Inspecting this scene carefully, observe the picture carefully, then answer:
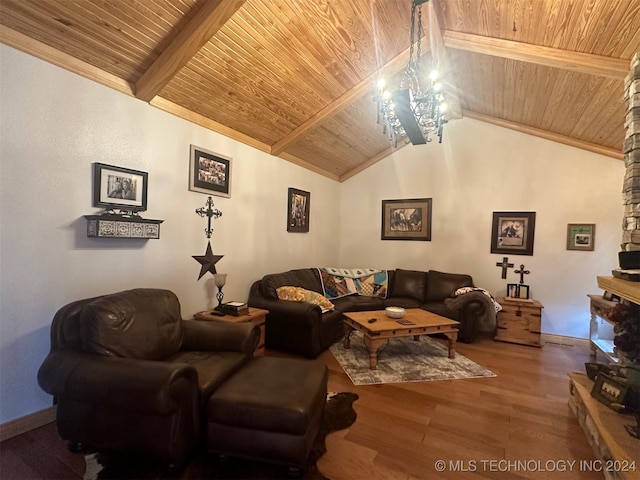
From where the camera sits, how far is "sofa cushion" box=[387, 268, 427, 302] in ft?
16.3

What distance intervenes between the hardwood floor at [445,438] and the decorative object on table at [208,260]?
1.66m

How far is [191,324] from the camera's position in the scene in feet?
8.15

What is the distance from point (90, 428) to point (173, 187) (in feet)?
6.72

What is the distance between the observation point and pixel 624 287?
1902mm

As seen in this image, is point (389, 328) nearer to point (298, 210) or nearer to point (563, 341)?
point (298, 210)

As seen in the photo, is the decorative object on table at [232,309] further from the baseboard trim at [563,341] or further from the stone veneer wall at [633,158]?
the baseboard trim at [563,341]

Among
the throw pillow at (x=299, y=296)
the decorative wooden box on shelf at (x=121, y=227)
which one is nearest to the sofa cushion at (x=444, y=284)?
the throw pillow at (x=299, y=296)

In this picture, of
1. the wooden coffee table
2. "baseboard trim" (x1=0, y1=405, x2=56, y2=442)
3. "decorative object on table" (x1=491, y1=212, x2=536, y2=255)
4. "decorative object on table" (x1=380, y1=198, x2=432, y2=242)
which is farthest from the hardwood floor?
"decorative object on table" (x1=380, y1=198, x2=432, y2=242)

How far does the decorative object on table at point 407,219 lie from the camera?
5320 millimetres

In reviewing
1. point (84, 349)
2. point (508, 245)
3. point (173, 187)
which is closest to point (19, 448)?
point (84, 349)

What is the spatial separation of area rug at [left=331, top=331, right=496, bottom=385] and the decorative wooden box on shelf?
2343 millimetres

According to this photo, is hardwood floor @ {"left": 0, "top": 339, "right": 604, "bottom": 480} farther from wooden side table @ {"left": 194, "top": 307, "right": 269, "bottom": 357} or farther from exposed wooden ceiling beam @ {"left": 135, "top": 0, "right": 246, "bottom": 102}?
exposed wooden ceiling beam @ {"left": 135, "top": 0, "right": 246, "bottom": 102}

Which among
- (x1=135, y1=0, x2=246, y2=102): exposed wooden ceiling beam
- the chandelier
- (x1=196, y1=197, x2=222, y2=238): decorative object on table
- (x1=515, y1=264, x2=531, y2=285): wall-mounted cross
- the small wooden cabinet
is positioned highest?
(x1=135, y1=0, x2=246, y2=102): exposed wooden ceiling beam

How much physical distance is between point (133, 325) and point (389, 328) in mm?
2312
